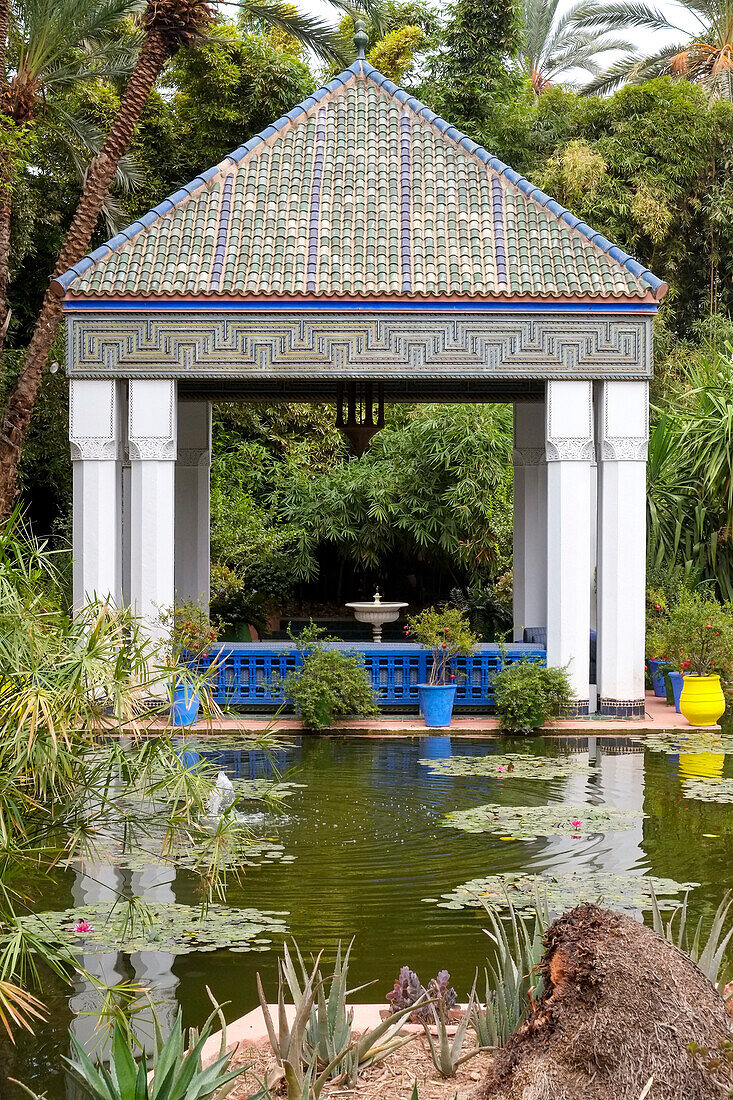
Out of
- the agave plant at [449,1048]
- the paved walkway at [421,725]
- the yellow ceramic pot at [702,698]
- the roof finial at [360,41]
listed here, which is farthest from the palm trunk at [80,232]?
the agave plant at [449,1048]

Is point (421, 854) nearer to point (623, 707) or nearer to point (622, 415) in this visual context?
point (623, 707)

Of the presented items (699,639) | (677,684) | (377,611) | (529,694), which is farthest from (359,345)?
(677,684)

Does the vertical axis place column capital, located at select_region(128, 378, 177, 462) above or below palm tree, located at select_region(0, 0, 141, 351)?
below

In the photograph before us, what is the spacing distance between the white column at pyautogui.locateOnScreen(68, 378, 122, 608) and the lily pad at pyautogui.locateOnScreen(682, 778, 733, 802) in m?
6.17

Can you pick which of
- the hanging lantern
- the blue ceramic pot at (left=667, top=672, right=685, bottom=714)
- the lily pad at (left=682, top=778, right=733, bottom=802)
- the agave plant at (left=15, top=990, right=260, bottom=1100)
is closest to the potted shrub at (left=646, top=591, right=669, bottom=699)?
the blue ceramic pot at (left=667, top=672, right=685, bottom=714)

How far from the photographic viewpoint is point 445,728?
41.6 ft

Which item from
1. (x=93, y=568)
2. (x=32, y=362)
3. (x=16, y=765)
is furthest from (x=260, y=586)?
(x=16, y=765)

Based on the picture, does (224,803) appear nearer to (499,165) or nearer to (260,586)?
(499,165)

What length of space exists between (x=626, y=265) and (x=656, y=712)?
16.2 feet

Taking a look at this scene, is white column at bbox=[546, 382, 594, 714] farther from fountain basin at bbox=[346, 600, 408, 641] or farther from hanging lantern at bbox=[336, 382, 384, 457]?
fountain basin at bbox=[346, 600, 408, 641]

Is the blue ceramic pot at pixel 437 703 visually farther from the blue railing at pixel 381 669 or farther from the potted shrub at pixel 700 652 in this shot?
the potted shrub at pixel 700 652

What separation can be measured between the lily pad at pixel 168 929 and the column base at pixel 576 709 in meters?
6.79

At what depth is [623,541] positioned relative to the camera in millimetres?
12859

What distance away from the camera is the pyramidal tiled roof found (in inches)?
502
